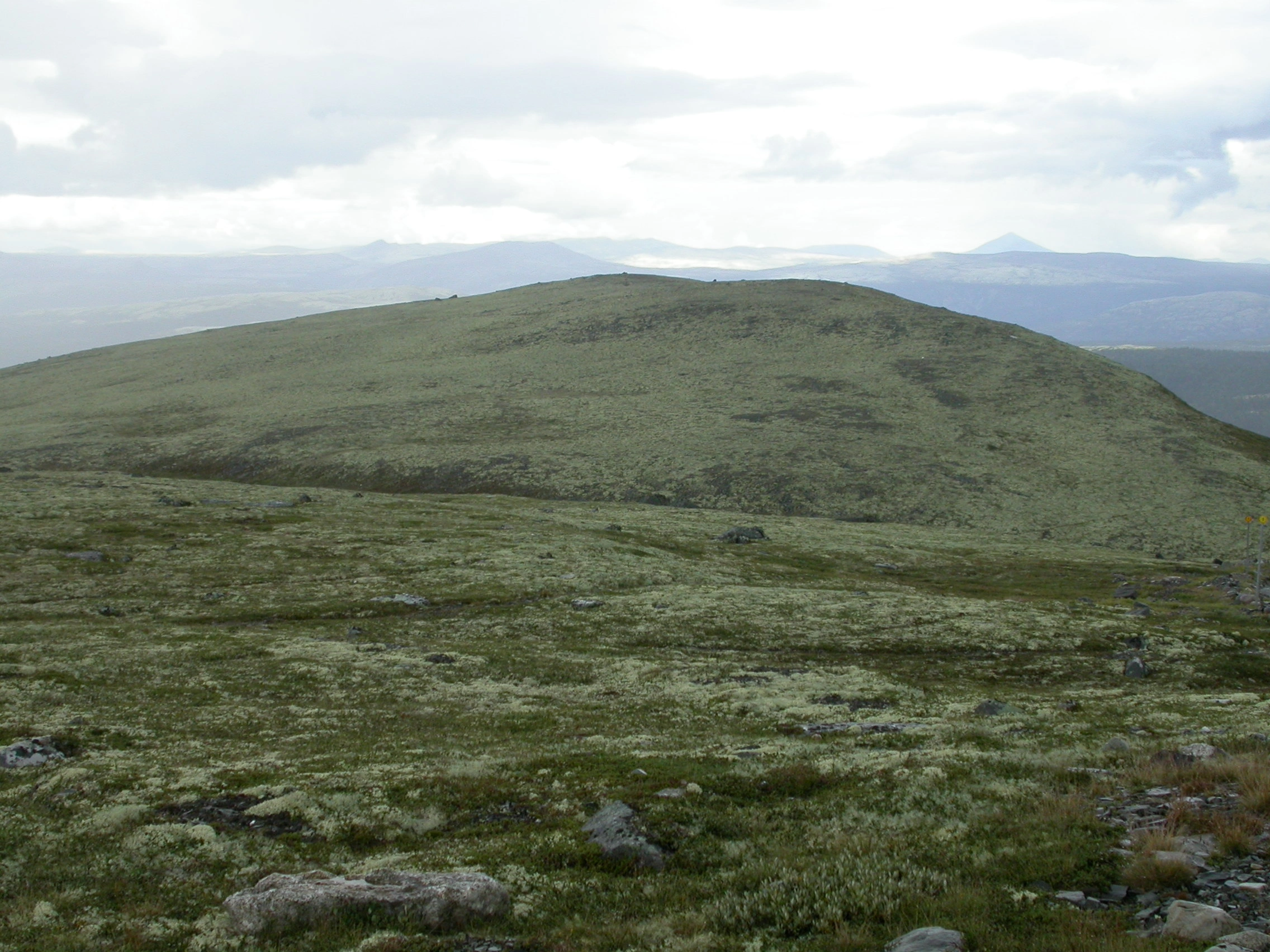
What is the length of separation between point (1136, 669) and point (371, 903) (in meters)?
36.5

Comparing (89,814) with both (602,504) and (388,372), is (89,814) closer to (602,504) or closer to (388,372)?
(602,504)

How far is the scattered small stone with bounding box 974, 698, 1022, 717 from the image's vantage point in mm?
27641

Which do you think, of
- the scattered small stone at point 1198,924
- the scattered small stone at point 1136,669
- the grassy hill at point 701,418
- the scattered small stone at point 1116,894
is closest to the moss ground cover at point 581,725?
the scattered small stone at point 1116,894

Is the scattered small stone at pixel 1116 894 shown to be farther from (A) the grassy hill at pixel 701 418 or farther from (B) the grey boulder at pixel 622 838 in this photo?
(A) the grassy hill at pixel 701 418

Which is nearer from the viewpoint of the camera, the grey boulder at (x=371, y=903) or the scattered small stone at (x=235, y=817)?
the grey boulder at (x=371, y=903)

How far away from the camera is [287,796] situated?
58.3 feet

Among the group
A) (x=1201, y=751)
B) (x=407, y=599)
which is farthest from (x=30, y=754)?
(x=407, y=599)

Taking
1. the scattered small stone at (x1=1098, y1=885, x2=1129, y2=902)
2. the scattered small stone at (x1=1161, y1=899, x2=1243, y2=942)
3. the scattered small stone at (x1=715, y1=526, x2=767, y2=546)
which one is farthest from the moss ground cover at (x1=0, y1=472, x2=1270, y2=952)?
the scattered small stone at (x1=715, y1=526, x2=767, y2=546)

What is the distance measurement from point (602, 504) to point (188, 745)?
68.9 m

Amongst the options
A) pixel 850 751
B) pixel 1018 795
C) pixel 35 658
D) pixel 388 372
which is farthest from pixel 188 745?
pixel 388 372

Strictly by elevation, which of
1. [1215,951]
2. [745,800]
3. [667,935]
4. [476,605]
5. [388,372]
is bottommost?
[476,605]

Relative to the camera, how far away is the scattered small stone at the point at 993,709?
27.6 meters

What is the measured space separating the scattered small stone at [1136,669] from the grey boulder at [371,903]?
3458 centimetres

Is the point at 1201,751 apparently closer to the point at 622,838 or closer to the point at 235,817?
the point at 622,838
